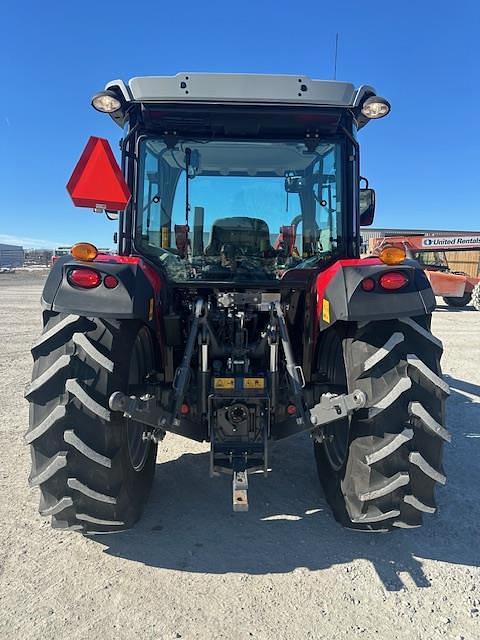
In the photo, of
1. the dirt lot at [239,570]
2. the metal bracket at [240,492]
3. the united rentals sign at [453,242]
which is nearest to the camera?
the dirt lot at [239,570]

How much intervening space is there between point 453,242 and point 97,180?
15.0 m

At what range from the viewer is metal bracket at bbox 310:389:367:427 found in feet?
7.82

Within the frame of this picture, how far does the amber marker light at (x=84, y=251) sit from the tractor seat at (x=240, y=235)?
0.94 metres

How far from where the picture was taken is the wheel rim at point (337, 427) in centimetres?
283

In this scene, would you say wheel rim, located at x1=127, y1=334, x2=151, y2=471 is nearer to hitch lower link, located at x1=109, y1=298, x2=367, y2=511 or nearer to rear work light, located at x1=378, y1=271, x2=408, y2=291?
hitch lower link, located at x1=109, y1=298, x2=367, y2=511

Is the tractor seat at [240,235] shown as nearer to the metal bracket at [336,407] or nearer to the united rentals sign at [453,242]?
the metal bracket at [336,407]

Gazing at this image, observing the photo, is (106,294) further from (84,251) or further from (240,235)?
(240,235)

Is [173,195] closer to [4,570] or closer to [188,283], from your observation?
[188,283]

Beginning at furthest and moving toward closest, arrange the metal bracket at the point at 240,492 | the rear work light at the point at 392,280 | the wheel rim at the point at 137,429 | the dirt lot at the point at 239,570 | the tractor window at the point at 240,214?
the tractor window at the point at 240,214
the wheel rim at the point at 137,429
the rear work light at the point at 392,280
the metal bracket at the point at 240,492
the dirt lot at the point at 239,570

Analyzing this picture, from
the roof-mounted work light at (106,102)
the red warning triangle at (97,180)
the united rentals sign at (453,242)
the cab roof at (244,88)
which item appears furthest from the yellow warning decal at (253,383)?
the united rentals sign at (453,242)

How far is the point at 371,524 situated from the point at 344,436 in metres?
0.57

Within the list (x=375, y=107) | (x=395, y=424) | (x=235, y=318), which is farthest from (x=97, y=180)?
(x=395, y=424)

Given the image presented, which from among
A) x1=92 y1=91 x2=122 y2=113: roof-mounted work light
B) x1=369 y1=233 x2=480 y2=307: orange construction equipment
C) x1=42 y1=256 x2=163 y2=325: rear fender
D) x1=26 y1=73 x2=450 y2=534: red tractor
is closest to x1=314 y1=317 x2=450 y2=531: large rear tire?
x1=26 y1=73 x2=450 y2=534: red tractor

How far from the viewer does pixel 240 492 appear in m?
2.42
